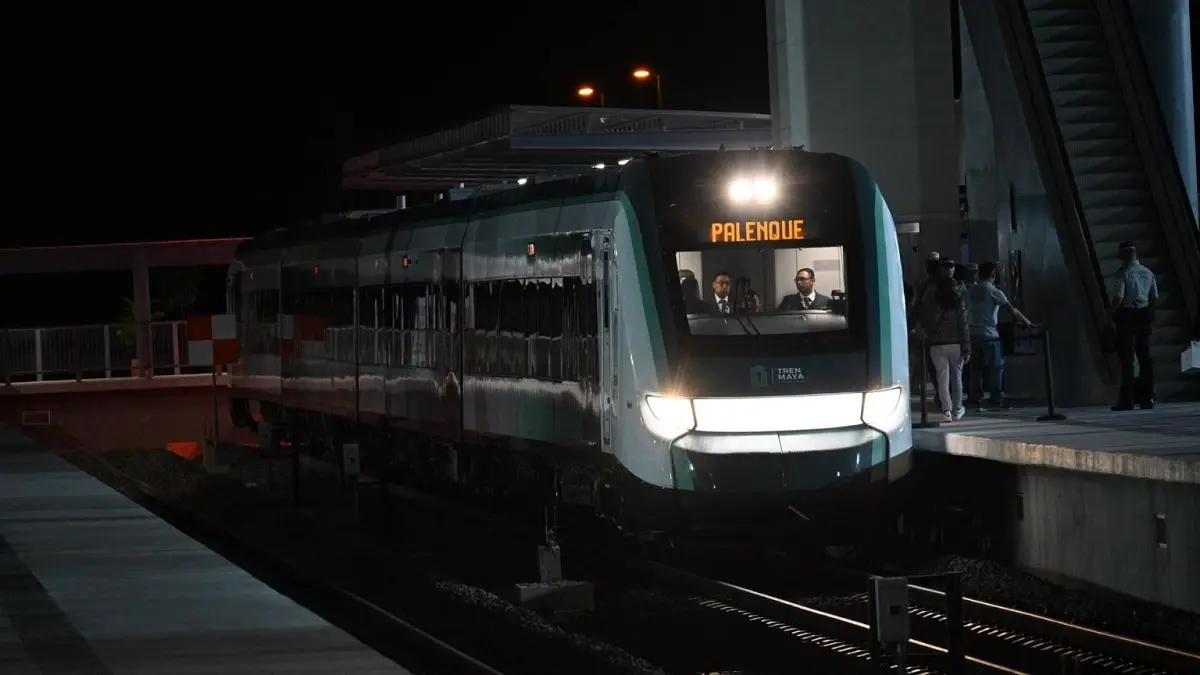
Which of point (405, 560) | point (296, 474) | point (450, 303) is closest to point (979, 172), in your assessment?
point (296, 474)

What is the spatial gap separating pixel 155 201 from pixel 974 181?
40604 mm

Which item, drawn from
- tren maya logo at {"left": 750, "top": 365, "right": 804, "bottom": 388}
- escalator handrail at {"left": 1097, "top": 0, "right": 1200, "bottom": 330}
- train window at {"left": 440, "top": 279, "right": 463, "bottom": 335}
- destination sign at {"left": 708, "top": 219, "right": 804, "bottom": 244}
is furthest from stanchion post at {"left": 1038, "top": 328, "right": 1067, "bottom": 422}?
train window at {"left": 440, "top": 279, "right": 463, "bottom": 335}

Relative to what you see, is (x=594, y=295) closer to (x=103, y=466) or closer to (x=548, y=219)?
(x=548, y=219)

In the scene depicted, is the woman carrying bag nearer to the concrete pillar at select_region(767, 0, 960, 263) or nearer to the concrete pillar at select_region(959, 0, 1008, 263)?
the concrete pillar at select_region(767, 0, 960, 263)

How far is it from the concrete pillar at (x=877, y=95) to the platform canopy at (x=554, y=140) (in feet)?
3.56

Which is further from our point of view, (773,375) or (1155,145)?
(1155,145)

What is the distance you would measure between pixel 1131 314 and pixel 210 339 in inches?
572

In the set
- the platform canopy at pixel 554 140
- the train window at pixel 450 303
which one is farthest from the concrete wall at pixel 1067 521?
the platform canopy at pixel 554 140

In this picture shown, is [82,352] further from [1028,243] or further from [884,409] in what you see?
[884,409]

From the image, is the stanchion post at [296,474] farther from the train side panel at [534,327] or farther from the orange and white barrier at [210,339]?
the orange and white barrier at [210,339]

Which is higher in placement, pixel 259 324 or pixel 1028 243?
pixel 1028 243

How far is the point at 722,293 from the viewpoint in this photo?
50.0 ft

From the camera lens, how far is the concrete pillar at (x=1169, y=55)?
21078mm

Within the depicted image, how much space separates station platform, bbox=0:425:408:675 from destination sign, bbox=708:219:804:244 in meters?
4.28
